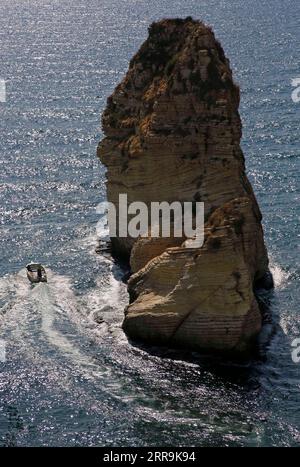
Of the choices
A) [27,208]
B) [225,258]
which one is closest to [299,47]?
[27,208]

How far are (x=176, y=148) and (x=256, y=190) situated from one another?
75.0 feet

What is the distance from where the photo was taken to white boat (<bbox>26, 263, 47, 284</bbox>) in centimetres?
8500

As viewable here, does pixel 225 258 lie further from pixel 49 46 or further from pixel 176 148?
pixel 49 46

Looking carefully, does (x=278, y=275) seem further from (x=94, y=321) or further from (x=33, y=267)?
(x=33, y=267)

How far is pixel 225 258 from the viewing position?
71.6 meters

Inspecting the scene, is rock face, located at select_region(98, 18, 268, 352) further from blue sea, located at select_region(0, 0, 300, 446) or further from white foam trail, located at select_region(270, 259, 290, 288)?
blue sea, located at select_region(0, 0, 300, 446)

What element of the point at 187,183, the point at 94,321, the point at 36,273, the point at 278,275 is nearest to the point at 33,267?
the point at 36,273

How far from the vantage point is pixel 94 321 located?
254 feet

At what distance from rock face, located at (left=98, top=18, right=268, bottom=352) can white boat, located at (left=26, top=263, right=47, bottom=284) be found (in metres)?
8.16

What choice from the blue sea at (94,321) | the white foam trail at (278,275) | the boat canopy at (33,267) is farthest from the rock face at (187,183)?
the boat canopy at (33,267)

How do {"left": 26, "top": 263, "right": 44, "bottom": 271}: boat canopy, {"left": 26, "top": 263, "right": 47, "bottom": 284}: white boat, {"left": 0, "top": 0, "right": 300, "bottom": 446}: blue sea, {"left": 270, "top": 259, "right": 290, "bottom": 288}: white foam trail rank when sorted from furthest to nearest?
{"left": 26, "top": 263, "right": 44, "bottom": 271}: boat canopy, {"left": 26, "top": 263, "right": 47, "bottom": 284}: white boat, {"left": 270, "top": 259, "right": 290, "bottom": 288}: white foam trail, {"left": 0, "top": 0, "right": 300, "bottom": 446}: blue sea

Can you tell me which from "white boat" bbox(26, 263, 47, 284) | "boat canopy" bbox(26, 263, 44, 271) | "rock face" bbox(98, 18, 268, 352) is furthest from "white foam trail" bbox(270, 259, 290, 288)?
"boat canopy" bbox(26, 263, 44, 271)

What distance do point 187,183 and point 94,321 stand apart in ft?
46.5
